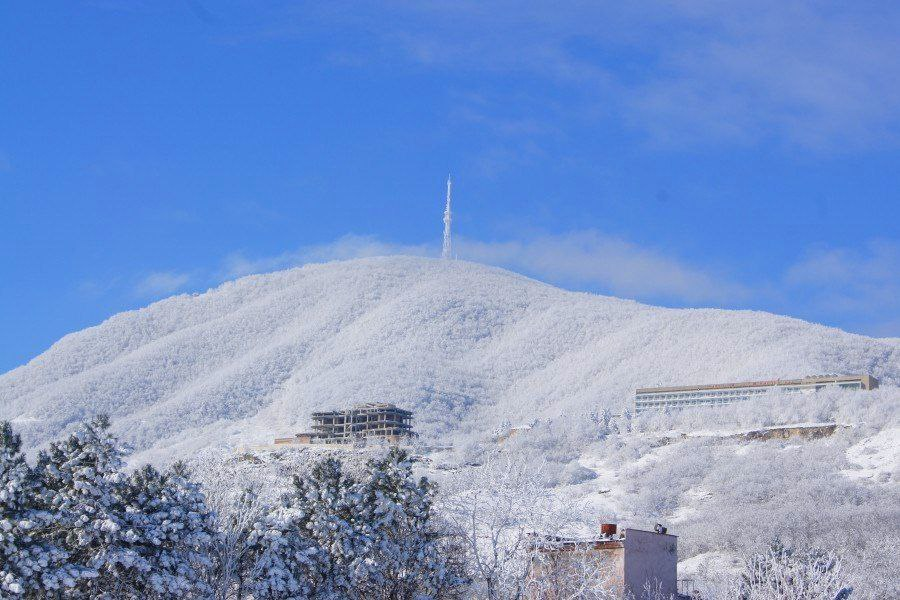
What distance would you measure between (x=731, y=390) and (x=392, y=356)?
4826 centimetres

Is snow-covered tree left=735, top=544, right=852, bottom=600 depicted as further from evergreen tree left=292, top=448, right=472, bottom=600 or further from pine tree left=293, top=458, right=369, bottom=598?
pine tree left=293, top=458, right=369, bottom=598

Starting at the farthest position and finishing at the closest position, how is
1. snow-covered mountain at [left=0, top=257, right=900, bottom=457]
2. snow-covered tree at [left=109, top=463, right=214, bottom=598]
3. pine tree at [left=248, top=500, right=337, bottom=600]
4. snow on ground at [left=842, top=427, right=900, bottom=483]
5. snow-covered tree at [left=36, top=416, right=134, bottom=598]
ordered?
snow-covered mountain at [left=0, top=257, right=900, bottom=457] → snow on ground at [left=842, top=427, right=900, bottom=483] → pine tree at [left=248, top=500, right=337, bottom=600] → snow-covered tree at [left=109, top=463, right=214, bottom=598] → snow-covered tree at [left=36, top=416, right=134, bottom=598]

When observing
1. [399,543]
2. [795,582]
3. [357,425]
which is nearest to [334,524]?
[399,543]

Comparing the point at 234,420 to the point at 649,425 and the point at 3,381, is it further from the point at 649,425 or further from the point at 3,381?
the point at 649,425

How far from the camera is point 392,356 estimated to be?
144250 mm

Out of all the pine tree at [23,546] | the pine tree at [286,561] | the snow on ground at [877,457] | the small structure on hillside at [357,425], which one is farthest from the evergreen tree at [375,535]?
the small structure on hillside at [357,425]

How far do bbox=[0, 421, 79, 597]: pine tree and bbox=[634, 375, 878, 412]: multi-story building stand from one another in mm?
78786

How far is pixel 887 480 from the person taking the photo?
223 ft

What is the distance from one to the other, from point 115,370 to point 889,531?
383 feet

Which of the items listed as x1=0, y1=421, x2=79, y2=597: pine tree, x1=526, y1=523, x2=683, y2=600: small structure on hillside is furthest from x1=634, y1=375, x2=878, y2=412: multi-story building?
x1=0, y1=421, x2=79, y2=597: pine tree

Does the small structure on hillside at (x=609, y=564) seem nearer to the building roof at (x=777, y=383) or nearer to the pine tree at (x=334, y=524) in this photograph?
the pine tree at (x=334, y=524)

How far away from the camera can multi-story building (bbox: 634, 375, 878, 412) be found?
99750 mm

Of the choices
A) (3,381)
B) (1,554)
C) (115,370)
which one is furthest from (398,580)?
(3,381)

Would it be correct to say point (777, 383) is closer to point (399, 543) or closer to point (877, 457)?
point (877, 457)
